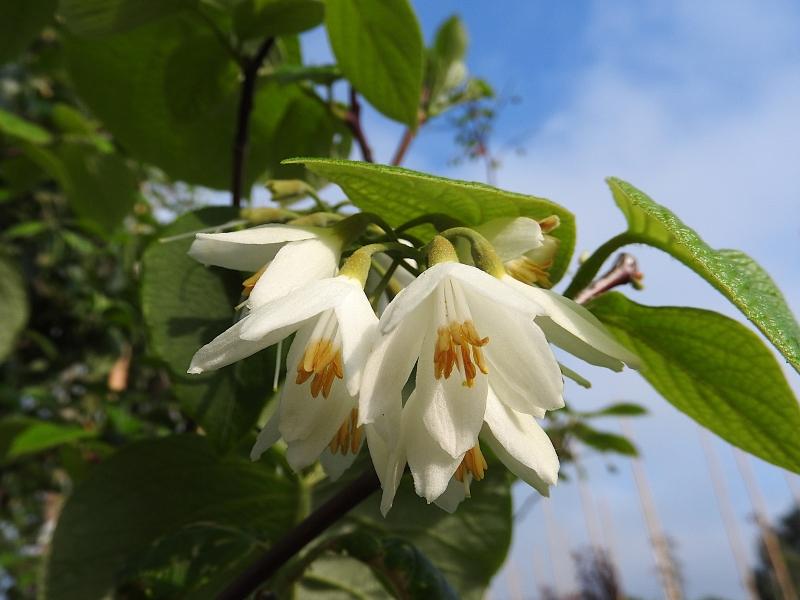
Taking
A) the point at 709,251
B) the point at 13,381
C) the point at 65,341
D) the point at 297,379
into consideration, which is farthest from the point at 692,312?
the point at 65,341

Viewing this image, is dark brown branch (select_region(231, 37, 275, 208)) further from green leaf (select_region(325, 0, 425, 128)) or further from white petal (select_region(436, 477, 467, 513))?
white petal (select_region(436, 477, 467, 513))

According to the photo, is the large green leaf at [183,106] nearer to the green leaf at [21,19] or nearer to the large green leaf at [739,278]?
the green leaf at [21,19]

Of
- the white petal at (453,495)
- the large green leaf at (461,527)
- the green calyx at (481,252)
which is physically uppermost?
the green calyx at (481,252)

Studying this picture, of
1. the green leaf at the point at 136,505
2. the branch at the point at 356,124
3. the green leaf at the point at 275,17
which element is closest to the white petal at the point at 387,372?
the green leaf at the point at 136,505

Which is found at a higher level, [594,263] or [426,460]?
[594,263]

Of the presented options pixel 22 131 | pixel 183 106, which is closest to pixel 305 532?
pixel 183 106

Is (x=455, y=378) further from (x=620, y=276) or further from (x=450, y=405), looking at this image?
(x=620, y=276)

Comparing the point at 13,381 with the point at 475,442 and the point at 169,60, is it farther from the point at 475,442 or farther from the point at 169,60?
the point at 475,442
